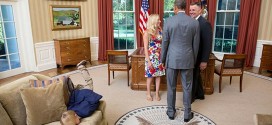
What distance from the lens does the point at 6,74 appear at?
16.4 ft

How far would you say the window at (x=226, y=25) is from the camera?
6.04 m

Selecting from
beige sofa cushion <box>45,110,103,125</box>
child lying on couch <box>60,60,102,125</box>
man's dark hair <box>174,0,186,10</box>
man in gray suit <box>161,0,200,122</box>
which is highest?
man's dark hair <box>174,0,186,10</box>

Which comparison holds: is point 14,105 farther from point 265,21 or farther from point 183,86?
point 265,21

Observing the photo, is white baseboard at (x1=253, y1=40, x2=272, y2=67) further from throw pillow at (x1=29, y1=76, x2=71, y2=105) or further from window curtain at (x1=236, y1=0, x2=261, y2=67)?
throw pillow at (x1=29, y1=76, x2=71, y2=105)

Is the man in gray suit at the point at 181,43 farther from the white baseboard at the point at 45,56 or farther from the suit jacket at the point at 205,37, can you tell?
the white baseboard at the point at 45,56

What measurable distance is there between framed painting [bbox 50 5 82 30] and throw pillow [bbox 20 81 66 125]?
3.98 m

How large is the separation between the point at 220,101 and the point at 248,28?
303cm

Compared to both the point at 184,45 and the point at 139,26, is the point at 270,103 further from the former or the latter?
the point at 139,26

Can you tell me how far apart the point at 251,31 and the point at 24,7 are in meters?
5.85

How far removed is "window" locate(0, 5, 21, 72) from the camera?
16.0ft

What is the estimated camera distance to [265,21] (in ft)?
18.1

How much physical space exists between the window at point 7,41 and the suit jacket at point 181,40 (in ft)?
13.6

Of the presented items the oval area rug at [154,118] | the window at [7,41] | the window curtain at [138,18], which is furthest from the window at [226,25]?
the window at [7,41]

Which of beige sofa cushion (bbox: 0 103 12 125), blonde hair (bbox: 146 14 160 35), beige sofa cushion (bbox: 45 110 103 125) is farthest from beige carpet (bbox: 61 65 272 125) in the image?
beige sofa cushion (bbox: 0 103 12 125)
